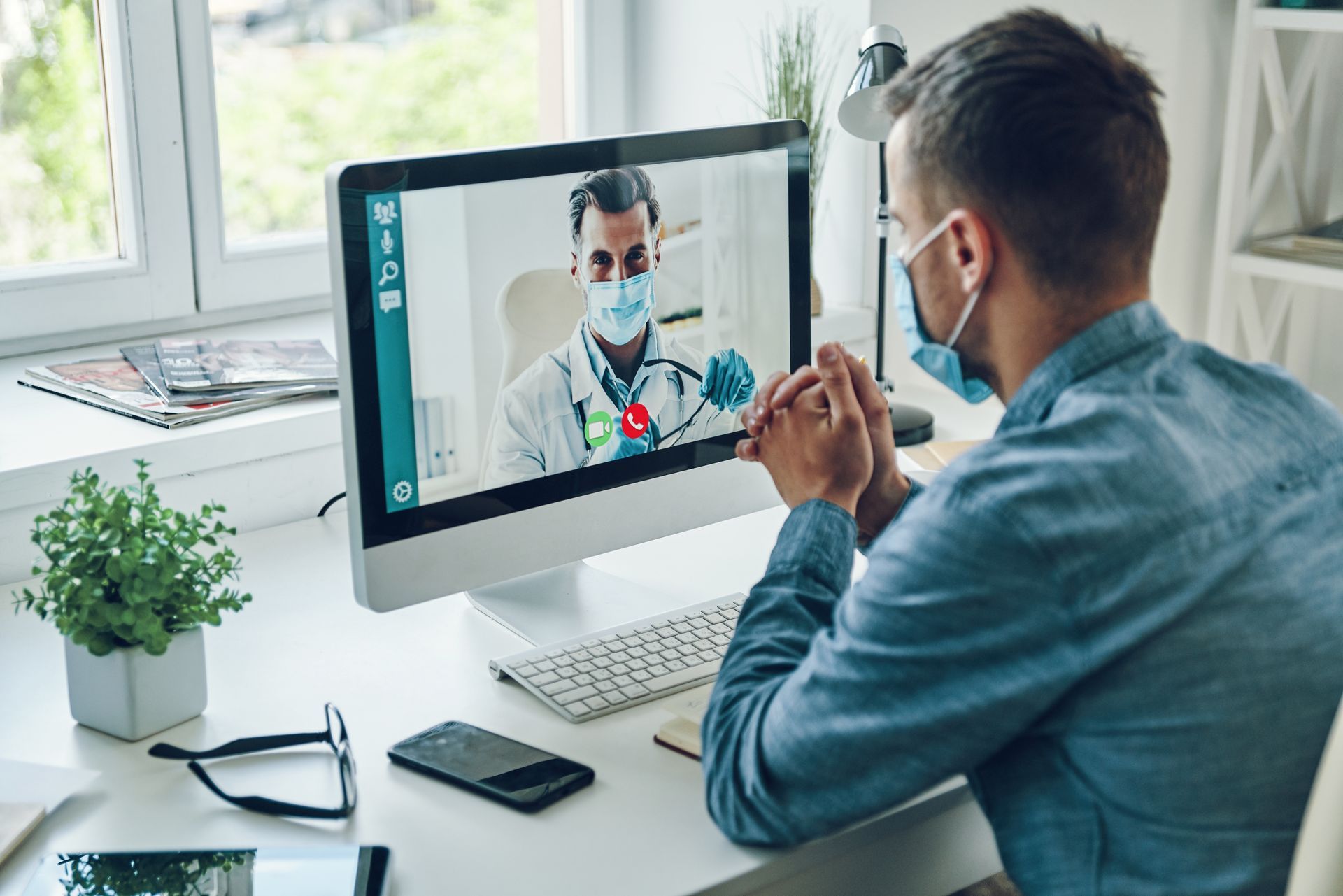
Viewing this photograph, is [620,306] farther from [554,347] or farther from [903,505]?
[903,505]

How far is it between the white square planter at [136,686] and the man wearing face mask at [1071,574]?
1.46 feet

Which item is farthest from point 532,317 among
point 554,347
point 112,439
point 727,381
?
point 112,439

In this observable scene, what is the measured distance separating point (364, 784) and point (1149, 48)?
1.96m

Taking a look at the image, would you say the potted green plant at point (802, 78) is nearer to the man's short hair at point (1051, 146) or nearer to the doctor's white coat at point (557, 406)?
the doctor's white coat at point (557, 406)

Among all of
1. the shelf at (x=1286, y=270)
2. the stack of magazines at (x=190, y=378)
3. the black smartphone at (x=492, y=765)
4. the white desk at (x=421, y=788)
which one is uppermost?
the shelf at (x=1286, y=270)

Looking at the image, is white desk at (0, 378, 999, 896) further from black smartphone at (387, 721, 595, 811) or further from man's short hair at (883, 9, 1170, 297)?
man's short hair at (883, 9, 1170, 297)

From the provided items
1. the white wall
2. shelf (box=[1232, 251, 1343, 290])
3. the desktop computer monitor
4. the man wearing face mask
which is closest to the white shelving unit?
shelf (box=[1232, 251, 1343, 290])

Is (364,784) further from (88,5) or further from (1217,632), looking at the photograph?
(88,5)

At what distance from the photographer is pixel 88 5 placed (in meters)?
1.74

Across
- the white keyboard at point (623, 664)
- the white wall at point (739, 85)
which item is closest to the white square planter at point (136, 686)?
the white keyboard at point (623, 664)

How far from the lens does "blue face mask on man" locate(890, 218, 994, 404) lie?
0.96 meters

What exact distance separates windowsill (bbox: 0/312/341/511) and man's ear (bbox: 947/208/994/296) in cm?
88

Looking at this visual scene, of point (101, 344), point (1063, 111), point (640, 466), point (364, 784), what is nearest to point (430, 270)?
point (640, 466)

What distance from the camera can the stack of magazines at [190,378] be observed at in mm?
1538
